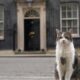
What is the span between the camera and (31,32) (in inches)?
1372

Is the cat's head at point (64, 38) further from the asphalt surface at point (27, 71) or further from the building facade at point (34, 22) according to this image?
the building facade at point (34, 22)

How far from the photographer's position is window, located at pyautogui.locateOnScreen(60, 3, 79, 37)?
3427 centimetres

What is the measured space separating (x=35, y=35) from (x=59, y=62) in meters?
26.4

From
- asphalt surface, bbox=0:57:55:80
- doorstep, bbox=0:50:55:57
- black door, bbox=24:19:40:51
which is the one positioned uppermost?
black door, bbox=24:19:40:51

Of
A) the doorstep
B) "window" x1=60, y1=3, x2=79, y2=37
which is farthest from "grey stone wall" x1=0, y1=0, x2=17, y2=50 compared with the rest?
"window" x1=60, y1=3, x2=79, y2=37

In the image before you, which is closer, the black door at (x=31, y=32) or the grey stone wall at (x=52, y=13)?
the grey stone wall at (x=52, y=13)

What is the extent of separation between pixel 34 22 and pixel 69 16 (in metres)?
2.57

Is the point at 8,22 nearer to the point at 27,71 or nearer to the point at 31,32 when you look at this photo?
the point at 31,32

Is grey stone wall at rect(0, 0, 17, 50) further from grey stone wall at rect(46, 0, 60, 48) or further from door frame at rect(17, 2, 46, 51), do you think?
grey stone wall at rect(46, 0, 60, 48)

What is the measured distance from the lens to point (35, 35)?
34.7 metres

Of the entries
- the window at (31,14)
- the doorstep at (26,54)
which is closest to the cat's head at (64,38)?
the doorstep at (26,54)

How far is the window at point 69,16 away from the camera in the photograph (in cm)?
3427

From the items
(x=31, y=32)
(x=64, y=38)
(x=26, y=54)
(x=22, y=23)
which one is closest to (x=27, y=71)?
(x=64, y=38)

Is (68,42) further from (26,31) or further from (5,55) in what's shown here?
(26,31)
